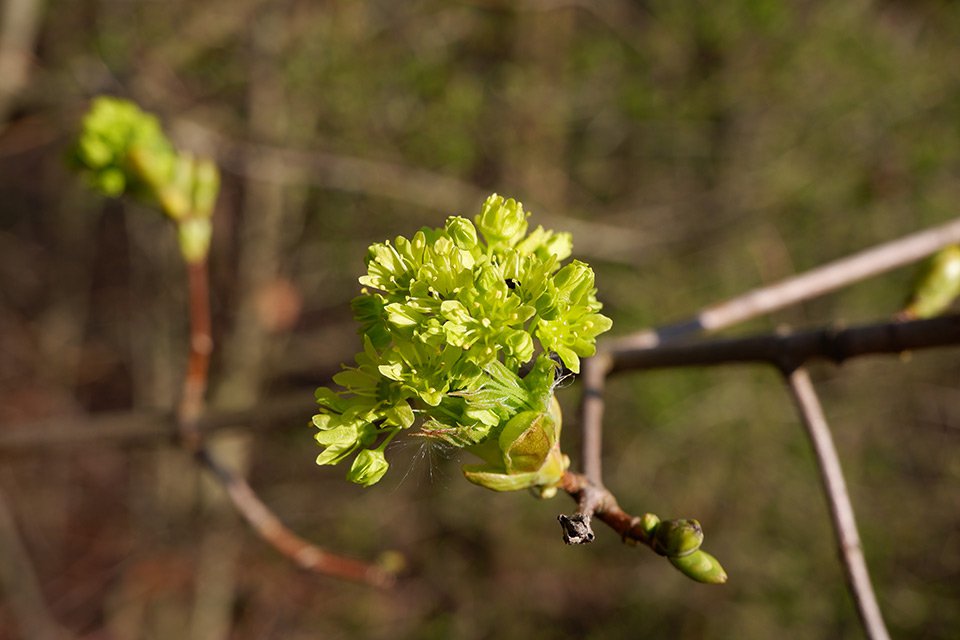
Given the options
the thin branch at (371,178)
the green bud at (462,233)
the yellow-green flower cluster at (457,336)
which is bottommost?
the yellow-green flower cluster at (457,336)

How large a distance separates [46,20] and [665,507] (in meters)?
4.85

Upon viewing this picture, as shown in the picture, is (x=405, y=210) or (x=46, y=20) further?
(x=405, y=210)

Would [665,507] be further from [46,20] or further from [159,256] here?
[46,20]

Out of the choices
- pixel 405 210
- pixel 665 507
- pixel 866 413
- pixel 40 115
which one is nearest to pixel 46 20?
pixel 40 115

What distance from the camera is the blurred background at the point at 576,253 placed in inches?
170

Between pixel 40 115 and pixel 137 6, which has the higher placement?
pixel 137 6

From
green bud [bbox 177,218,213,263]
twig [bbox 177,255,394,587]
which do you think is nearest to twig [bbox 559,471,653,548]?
twig [bbox 177,255,394,587]

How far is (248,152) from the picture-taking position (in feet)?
12.3

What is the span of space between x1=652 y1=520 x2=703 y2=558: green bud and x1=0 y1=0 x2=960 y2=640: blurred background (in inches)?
129

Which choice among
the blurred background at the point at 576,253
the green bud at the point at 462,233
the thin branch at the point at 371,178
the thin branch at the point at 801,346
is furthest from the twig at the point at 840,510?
the blurred background at the point at 576,253

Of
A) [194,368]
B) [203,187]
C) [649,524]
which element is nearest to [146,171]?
[203,187]

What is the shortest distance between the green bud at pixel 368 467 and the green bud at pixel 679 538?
340 mm

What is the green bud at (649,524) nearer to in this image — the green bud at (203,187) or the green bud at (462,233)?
the green bud at (462,233)

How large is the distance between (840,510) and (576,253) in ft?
11.2
